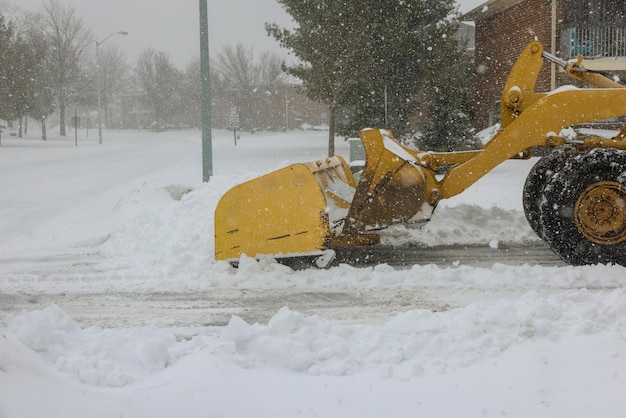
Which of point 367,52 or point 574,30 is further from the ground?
point 574,30

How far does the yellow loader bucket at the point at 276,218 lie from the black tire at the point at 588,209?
2176 millimetres

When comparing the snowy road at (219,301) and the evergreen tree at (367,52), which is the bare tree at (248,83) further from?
the snowy road at (219,301)

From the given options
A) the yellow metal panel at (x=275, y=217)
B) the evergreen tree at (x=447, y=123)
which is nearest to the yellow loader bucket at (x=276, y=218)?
the yellow metal panel at (x=275, y=217)

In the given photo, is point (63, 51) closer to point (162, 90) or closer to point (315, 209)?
point (162, 90)

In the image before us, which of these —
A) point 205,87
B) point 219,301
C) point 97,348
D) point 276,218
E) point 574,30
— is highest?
point 574,30

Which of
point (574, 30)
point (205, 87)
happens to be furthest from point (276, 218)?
point (574, 30)

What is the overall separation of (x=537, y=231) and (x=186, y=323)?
13.7 feet

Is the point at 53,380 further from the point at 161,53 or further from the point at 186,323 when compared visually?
the point at 161,53

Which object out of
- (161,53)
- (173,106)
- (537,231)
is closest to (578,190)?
(537,231)

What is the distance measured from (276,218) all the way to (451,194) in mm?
1815

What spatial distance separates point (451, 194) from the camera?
273 inches

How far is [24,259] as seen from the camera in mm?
7652

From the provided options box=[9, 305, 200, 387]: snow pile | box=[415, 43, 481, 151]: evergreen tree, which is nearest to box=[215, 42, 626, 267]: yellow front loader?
box=[9, 305, 200, 387]: snow pile

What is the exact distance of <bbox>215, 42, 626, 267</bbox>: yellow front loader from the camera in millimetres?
6395
